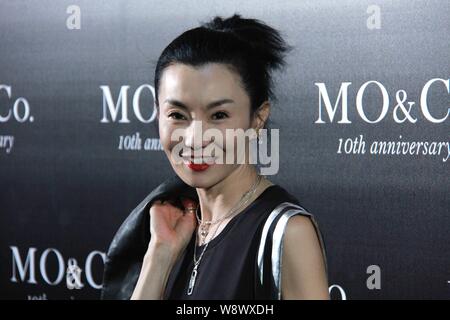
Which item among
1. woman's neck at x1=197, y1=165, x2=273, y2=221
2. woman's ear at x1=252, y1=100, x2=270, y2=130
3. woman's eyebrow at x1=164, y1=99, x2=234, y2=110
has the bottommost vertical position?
woman's neck at x1=197, y1=165, x2=273, y2=221

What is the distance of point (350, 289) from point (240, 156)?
92 centimetres

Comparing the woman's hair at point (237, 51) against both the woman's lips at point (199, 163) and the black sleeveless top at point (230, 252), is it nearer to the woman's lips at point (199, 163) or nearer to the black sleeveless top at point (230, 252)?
the woman's lips at point (199, 163)

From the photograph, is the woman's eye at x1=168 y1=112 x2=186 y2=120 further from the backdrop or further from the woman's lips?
the backdrop

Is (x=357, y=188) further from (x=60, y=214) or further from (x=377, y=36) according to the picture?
(x=60, y=214)

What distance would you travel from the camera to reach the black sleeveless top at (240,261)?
5.86ft

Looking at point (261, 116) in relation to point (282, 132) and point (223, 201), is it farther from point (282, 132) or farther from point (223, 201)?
point (282, 132)

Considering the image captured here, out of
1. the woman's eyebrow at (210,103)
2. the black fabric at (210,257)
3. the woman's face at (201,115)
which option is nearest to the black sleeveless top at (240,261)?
the black fabric at (210,257)

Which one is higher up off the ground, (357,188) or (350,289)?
(357,188)

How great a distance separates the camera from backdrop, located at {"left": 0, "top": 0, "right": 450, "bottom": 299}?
2.48 metres

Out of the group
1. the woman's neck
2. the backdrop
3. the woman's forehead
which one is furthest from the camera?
the backdrop

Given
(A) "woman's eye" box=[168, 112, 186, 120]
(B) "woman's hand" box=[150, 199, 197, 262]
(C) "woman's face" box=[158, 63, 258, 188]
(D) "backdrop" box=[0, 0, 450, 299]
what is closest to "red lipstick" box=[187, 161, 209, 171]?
(C) "woman's face" box=[158, 63, 258, 188]

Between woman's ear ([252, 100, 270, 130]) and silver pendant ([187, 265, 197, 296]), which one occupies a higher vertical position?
woman's ear ([252, 100, 270, 130])
